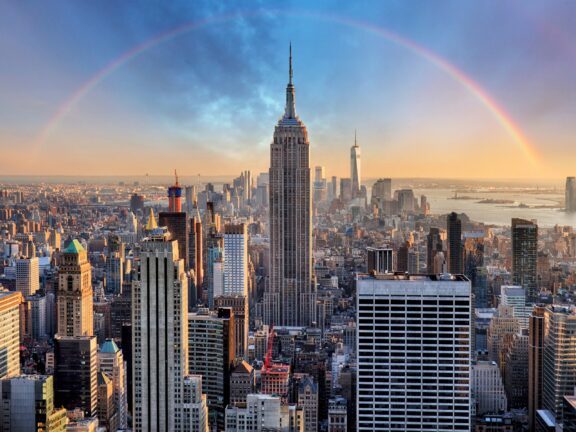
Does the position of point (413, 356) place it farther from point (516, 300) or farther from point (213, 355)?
point (516, 300)

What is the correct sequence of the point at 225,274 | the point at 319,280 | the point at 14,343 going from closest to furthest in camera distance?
the point at 14,343, the point at 225,274, the point at 319,280

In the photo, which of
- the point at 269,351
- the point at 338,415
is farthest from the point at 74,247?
the point at 338,415

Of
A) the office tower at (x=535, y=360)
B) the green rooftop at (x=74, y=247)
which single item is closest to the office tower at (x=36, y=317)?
the green rooftop at (x=74, y=247)

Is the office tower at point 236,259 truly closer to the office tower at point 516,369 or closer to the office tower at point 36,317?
the office tower at point 36,317

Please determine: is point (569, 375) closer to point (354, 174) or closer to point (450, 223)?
point (450, 223)

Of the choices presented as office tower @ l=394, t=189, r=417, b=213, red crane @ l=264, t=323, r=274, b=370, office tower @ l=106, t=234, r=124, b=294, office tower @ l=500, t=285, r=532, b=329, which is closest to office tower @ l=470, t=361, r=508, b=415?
office tower @ l=500, t=285, r=532, b=329

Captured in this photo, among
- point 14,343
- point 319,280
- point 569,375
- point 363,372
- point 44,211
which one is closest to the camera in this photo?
point 363,372

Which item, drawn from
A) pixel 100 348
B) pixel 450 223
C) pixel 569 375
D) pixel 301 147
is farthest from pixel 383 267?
pixel 301 147
